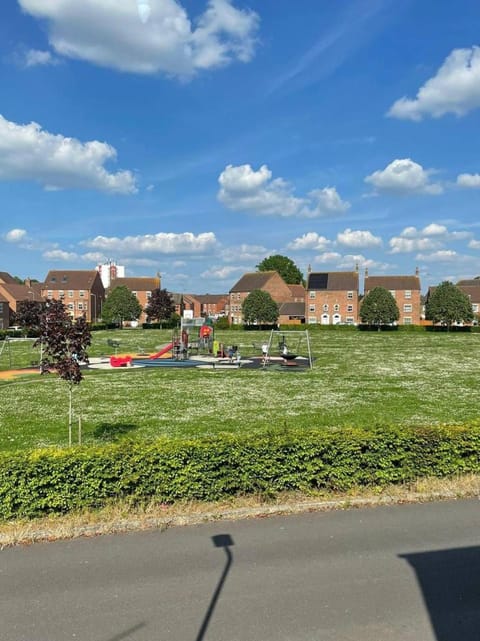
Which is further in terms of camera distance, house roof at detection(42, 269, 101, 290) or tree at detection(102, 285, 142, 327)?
house roof at detection(42, 269, 101, 290)

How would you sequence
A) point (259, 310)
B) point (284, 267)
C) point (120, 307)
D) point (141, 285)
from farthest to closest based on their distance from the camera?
point (284, 267) → point (141, 285) → point (120, 307) → point (259, 310)

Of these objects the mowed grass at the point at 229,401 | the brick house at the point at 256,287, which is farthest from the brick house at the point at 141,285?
the mowed grass at the point at 229,401

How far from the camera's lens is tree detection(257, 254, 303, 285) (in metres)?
131

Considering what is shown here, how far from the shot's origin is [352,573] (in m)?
6.49

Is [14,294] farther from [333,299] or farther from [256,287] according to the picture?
[333,299]

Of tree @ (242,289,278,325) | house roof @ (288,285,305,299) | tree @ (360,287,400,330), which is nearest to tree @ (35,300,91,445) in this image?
tree @ (360,287,400,330)

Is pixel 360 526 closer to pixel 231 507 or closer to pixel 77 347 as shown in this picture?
pixel 231 507

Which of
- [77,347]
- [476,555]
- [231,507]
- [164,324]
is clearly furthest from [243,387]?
[164,324]

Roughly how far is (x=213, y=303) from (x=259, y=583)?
153 m

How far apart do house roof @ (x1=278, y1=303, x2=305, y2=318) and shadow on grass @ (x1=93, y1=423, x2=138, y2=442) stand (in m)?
90.8

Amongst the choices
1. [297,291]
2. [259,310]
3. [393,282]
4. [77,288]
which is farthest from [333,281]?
[77,288]

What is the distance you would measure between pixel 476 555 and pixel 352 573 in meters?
1.92

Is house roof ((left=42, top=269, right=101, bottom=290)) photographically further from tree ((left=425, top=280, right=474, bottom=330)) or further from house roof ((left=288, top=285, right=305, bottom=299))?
tree ((left=425, top=280, right=474, bottom=330))

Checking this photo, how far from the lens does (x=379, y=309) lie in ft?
253
